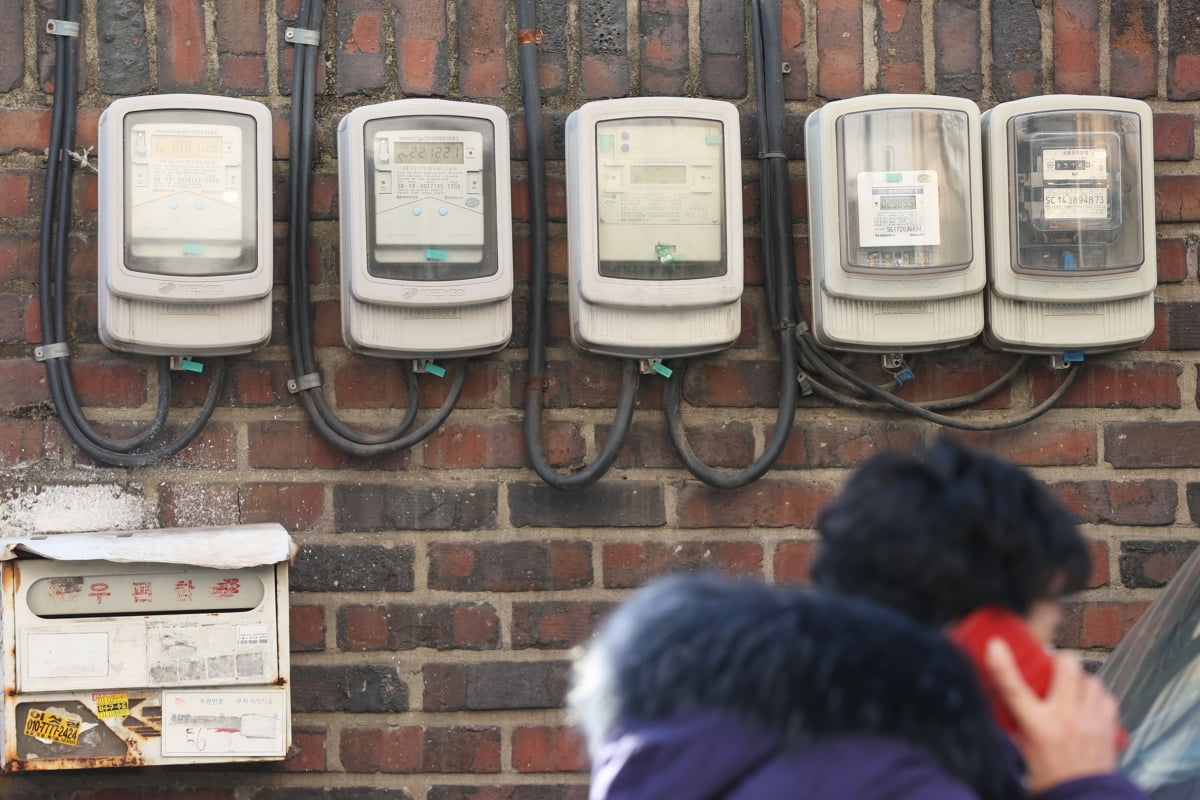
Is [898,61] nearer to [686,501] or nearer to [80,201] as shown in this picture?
[686,501]

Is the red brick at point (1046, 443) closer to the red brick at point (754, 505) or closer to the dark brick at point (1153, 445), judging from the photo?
the dark brick at point (1153, 445)

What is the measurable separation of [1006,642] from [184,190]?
1.45 m

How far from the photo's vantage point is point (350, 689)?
2201 mm

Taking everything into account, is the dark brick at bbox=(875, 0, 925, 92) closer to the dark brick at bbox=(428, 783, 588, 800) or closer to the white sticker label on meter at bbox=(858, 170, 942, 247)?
the white sticker label on meter at bbox=(858, 170, 942, 247)

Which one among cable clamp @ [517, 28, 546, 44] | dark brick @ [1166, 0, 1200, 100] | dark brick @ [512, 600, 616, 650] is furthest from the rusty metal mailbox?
dark brick @ [1166, 0, 1200, 100]

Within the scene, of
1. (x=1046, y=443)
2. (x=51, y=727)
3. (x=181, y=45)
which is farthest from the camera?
(x=1046, y=443)

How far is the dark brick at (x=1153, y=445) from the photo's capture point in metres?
2.29

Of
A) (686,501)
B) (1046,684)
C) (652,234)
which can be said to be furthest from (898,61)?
(1046,684)

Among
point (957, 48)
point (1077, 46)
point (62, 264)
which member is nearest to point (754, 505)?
point (957, 48)

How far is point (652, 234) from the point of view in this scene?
6.98 feet

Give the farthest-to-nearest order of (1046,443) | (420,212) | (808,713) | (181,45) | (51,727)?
(1046,443), (181,45), (420,212), (51,727), (808,713)

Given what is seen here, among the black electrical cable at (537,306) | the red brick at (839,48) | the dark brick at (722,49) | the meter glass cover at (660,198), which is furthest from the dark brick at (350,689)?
the red brick at (839,48)

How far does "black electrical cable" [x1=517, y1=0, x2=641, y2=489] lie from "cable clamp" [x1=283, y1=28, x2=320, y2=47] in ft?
1.05

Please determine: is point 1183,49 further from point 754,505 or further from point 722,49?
point 754,505
